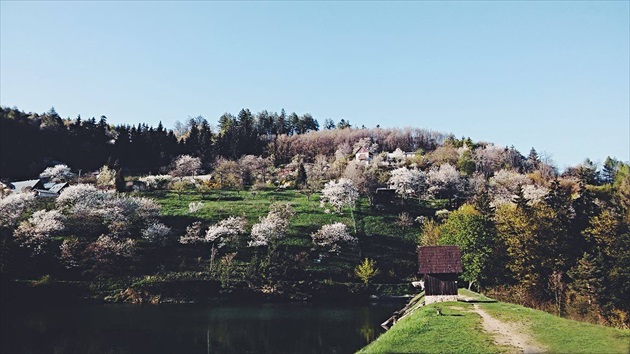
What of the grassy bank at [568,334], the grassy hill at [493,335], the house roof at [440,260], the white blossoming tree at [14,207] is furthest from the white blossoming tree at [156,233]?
the grassy bank at [568,334]

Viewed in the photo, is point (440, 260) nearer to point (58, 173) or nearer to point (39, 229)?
point (39, 229)

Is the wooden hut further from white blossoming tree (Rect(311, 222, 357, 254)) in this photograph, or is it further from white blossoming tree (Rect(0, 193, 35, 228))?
white blossoming tree (Rect(0, 193, 35, 228))

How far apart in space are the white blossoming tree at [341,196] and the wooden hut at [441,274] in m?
35.7

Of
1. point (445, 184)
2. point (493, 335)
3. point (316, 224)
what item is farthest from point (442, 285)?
point (445, 184)

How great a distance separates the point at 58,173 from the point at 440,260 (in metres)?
77.4

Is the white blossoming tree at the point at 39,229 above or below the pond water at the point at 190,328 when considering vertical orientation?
above

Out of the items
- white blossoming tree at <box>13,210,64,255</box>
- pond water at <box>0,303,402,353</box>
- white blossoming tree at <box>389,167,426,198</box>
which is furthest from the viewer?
white blossoming tree at <box>389,167,426,198</box>

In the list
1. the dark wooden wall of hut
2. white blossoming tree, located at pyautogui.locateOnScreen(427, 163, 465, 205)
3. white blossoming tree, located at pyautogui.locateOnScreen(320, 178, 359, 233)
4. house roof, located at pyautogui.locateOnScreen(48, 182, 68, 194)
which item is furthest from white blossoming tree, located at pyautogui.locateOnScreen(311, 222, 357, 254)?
house roof, located at pyautogui.locateOnScreen(48, 182, 68, 194)

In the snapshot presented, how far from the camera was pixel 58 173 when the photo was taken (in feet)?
286

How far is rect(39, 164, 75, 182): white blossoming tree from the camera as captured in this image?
86.5 metres

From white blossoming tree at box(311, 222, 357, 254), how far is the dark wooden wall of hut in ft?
81.3

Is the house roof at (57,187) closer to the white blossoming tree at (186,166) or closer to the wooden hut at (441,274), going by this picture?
the white blossoming tree at (186,166)

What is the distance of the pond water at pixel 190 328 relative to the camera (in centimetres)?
2838

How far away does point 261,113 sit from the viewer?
140 meters
